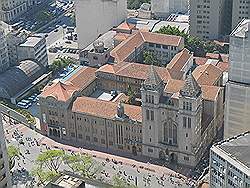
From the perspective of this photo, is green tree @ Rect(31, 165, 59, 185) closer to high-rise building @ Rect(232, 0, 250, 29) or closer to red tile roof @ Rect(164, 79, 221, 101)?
red tile roof @ Rect(164, 79, 221, 101)

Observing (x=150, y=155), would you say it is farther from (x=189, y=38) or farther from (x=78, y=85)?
(x=189, y=38)

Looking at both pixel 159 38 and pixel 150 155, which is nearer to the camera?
pixel 150 155

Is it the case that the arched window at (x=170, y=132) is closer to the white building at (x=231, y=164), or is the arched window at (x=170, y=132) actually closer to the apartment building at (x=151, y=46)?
the white building at (x=231, y=164)

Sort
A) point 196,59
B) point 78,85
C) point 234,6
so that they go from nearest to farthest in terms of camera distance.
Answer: point 78,85, point 196,59, point 234,6

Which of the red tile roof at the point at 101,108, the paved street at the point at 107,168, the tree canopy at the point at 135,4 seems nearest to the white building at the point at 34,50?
the paved street at the point at 107,168

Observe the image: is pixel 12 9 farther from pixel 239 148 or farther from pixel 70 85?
pixel 239 148

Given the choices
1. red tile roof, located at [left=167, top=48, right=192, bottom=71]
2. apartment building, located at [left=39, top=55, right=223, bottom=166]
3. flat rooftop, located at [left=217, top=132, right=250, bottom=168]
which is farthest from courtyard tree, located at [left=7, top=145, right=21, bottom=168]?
flat rooftop, located at [left=217, top=132, right=250, bottom=168]

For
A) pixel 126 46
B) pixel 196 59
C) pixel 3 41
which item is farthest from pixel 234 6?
pixel 3 41
